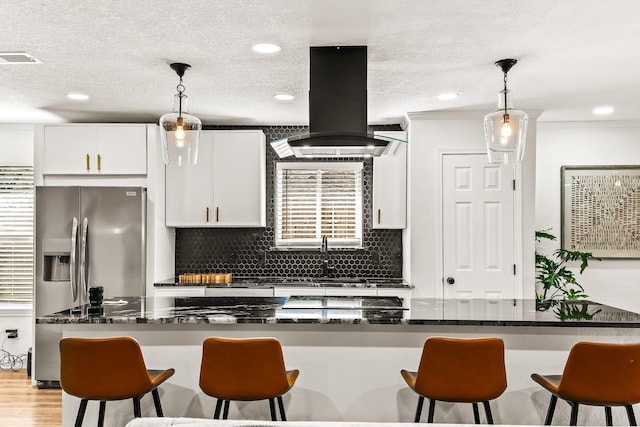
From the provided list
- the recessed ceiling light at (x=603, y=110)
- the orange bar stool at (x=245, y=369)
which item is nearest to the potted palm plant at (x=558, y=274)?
the recessed ceiling light at (x=603, y=110)

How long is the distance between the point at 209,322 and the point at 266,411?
2.05ft

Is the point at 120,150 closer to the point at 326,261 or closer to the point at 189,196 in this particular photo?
the point at 189,196

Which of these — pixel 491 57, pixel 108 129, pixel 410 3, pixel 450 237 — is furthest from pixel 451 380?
pixel 108 129

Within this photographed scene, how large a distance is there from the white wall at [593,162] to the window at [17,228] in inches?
203

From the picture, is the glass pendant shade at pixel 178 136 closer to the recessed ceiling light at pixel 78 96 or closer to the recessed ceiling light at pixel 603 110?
the recessed ceiling light at pixel 78 96

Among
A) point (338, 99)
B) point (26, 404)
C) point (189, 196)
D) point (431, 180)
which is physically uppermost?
point (338, 99)

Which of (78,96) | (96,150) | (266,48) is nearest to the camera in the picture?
(266,48)

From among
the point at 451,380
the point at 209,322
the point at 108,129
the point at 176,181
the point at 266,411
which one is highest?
the point at 108,129

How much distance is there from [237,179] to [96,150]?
1316 mm

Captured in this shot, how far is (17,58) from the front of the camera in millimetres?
3580

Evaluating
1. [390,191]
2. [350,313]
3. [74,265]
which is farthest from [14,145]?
[350,313]

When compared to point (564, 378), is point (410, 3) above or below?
above

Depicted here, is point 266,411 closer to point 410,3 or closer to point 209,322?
point 209,322

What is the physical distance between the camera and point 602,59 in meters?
3.60
